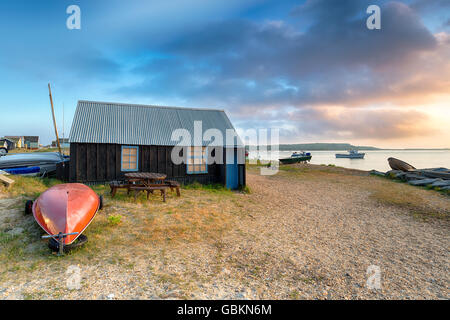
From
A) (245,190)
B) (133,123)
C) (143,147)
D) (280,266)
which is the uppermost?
(133,123)

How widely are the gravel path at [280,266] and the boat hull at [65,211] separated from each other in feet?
3.56

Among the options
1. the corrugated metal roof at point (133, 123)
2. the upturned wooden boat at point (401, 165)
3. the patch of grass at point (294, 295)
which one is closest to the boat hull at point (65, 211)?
the patch of grass at point (294, 295)

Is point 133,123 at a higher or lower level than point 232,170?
higher

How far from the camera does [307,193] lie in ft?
47.7

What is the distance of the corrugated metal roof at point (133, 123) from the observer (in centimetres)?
1283

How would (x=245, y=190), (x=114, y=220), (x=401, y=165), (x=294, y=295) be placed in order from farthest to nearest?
(x=401, y=165)
(x=245, y=190)
(x=114, y=220)
(x=294, y=295)

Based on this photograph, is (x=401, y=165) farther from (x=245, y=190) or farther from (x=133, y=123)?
(x=133, y=123)

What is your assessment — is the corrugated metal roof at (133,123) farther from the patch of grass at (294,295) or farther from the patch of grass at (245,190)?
the patch of grass at (294,295)

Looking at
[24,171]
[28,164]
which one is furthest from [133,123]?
[24,171]

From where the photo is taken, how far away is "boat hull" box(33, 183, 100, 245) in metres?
A: 5.96

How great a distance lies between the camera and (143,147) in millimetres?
13367

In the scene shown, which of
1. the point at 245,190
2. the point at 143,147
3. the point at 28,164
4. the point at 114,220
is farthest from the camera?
the point at 245,190

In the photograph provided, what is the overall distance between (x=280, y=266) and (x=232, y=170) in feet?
30.4
